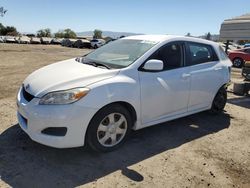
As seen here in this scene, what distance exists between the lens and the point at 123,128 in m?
4.33

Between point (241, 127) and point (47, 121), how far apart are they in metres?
3.89

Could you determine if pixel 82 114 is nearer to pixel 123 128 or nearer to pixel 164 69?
pixel 123 128

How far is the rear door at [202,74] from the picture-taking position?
527 cm

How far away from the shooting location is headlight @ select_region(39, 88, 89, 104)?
368 cm

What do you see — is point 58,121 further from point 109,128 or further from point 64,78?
point 109,128

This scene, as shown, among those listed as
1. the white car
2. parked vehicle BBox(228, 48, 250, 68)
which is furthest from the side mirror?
parked vehicle BBox(228, 48, 250, 68)

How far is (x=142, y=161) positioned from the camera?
4.07 meters

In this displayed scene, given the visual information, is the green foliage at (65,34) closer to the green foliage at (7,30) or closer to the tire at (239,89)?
the green foliage at (7,30)

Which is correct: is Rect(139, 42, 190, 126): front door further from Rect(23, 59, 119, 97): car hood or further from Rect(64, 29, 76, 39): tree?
Rect(64, 29, 76, 39): tree

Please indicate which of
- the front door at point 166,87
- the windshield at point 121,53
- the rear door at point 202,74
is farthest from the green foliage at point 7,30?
the front door at point 166,87

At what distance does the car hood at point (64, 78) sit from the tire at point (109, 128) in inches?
17.9

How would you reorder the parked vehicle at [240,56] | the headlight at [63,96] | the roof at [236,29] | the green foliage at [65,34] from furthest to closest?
the green foliage at [65,34] → the parked vehicle at [240,56] → the roof at [236,29] → the headlight at [63,96]

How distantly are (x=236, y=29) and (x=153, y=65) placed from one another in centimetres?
789

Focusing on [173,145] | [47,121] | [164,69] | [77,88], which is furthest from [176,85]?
[47,121]
